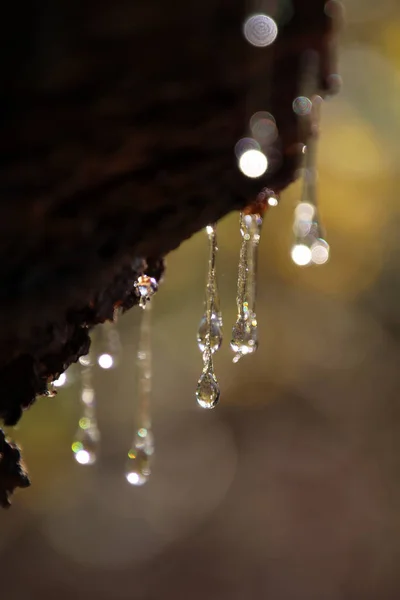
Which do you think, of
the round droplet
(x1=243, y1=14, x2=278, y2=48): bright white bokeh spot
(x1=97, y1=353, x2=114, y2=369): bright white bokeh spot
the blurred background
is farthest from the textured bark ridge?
the blurred background

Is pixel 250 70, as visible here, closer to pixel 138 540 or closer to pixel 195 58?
pixel 195 58

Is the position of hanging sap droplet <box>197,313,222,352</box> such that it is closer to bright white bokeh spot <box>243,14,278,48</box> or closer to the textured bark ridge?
the textured bark ridge

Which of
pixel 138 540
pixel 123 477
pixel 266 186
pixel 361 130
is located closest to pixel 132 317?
pixel 123 477

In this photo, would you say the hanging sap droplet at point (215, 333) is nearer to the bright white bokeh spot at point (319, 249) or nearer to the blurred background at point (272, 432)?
the bright white bokeh spot at point (319, 249)

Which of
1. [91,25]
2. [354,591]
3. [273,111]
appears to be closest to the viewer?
[91,25]

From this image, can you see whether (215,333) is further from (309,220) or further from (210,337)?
(309,220)

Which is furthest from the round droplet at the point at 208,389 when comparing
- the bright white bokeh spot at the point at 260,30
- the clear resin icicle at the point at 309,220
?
the bright white bokeh spot at the point at 260,30

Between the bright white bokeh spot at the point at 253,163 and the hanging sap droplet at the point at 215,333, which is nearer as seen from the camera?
the bright white bokeh spot at the point at 253,163
